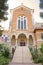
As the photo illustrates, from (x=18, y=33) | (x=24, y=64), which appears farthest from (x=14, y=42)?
(x=24, y=64)

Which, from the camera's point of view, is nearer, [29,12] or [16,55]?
[16,55]

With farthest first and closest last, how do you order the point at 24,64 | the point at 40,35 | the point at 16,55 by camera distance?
the point at 40,35, the point at 16,55, the point at 24,64

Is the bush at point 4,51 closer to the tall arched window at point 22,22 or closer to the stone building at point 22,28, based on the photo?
the stone building at point 22,28

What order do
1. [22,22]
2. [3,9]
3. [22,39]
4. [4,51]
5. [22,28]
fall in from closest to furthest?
1. [3,9]
2. [4,51]
3. [22,28]
4. [22,39]
5. [22,22]

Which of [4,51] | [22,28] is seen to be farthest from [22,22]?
[4,51]

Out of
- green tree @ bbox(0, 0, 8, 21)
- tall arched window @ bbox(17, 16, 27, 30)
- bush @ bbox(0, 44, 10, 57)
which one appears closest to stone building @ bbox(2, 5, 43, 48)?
tall arched window @ bbox(17, 16, 27, 30)

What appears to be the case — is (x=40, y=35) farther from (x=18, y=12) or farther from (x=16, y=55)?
(x=16, y=55)

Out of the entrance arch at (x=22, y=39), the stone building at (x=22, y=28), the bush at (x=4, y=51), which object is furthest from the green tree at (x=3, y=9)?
the entrance arch at (x=22, y=39)

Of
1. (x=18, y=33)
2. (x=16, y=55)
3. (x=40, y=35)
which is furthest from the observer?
(x=18, y=33)

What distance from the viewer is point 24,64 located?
19719 mm

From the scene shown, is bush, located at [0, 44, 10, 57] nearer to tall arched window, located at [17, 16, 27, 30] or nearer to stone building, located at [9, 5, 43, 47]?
stone building, located at [9, 5, 43, 47]

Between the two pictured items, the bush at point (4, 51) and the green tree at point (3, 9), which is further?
the bush at point (4, 51)

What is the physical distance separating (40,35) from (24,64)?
14.6 m

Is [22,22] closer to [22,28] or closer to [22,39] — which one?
[22,28]
